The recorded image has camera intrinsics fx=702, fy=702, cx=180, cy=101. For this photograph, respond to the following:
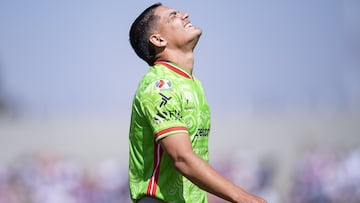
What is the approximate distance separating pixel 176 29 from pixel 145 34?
0.41ft

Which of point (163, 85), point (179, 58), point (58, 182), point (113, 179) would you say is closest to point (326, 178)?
point (113, 179)

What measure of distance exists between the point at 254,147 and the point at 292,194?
50 cm

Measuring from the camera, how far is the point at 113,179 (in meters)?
5.61

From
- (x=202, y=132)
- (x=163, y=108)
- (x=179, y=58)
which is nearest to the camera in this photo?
(x=163, y=108)

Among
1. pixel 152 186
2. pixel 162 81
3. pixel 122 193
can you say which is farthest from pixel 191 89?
pixel 122 193

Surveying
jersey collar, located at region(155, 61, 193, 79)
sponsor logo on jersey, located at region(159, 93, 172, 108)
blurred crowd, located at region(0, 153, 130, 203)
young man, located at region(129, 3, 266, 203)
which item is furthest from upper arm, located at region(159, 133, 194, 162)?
blurred crowd, located at region(0, 153, 130, 203)

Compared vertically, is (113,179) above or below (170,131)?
below

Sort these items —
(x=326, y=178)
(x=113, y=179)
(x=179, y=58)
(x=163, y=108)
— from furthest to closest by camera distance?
(x=326, y=178)
(x=113, y=179)
(x=179, y=58)
(x=163, y=108)

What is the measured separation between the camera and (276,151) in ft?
19.4

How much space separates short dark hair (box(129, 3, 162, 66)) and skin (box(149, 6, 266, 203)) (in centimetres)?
2

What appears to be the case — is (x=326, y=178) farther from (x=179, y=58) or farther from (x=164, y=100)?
(x=164, y=100)

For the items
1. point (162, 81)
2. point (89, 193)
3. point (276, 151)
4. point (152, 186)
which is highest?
point (276, 151)

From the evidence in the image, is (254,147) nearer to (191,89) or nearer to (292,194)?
(292,194)

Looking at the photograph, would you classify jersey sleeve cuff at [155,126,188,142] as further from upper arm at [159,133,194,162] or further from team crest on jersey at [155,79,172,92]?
team crest on jersey at [155,79,172,92]
